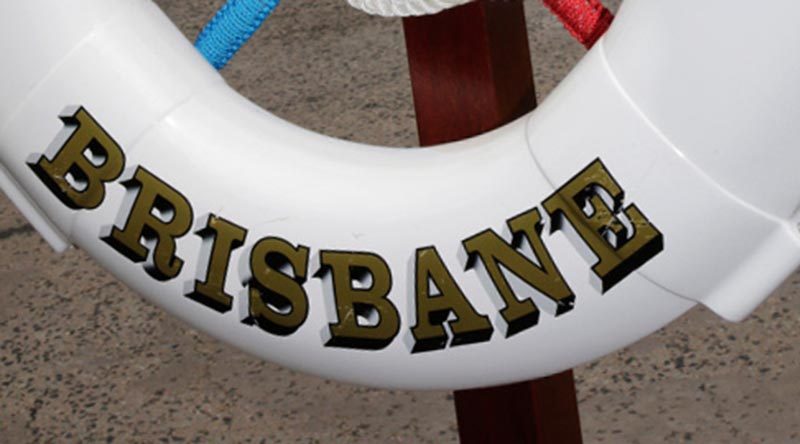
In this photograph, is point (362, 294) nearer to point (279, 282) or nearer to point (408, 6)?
point (279, 282)

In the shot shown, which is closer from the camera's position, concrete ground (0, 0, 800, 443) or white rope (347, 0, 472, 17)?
white rope (347, 0, 472, 17)

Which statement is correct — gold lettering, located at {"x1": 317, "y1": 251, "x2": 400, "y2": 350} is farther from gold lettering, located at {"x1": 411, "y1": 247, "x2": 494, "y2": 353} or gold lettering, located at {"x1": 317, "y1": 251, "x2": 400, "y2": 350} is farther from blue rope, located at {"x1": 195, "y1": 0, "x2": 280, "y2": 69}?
blue rope, located at {"x1": 195, "y1": 0, "x2": 280, "y2": 69}

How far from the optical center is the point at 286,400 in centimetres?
172

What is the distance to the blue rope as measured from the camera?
34.4 inches

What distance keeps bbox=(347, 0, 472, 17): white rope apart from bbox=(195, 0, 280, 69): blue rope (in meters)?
0.09

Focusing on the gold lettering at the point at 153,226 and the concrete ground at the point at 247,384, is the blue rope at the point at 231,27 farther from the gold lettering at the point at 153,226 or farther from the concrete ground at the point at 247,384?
the concrete ground at the point at 247,384

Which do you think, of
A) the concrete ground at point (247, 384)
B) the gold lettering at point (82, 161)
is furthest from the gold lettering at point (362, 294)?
the concrete ground at point (247, 384)

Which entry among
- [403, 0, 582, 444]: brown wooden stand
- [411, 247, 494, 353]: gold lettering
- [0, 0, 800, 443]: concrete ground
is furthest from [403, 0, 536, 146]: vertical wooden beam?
[0, 0, 800, 443]: concrete ground

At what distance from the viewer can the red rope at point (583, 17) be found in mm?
822

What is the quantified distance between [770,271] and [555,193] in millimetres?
104

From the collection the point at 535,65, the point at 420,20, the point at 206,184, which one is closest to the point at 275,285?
the point at 206,184

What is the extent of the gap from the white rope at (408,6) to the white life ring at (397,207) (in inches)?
2.7

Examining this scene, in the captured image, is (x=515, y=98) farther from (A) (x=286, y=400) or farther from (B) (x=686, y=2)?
(A) (x=286, y=400)

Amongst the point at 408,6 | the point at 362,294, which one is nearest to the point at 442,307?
the point at 362,294
